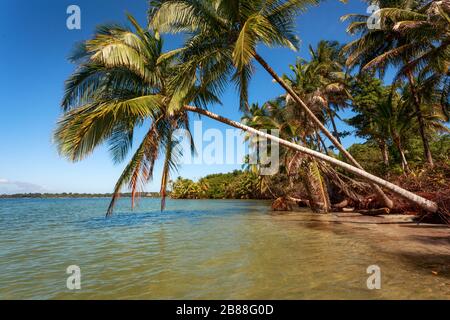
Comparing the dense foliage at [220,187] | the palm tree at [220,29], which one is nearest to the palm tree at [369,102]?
the palm tree at [220,29]

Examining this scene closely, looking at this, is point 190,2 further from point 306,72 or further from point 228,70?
point 306,72

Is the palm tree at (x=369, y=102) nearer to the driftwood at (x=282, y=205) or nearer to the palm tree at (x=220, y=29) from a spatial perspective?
the driftwood at (x=282, y=205)

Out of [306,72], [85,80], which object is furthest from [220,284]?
[306,72]

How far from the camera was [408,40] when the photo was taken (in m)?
15.6

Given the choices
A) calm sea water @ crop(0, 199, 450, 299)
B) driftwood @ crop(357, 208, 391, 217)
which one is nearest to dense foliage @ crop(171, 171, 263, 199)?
driftwood @ crop(357, 208, 391, 217)

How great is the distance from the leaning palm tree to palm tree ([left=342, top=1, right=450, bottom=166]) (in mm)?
7109

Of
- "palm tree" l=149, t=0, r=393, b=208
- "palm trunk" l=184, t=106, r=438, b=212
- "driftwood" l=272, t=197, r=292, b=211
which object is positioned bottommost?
"driftwood" l=272, t=197, r=292, b=211

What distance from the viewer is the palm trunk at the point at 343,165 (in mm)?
8852

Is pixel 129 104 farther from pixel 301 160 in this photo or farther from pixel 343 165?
pixel 301 160

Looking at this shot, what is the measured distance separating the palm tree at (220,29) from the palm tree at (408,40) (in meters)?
5.53

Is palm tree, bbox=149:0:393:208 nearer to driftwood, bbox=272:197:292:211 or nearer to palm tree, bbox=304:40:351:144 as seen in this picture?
palm tree, bbox=304:40:351:144

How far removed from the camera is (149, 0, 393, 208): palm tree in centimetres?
873

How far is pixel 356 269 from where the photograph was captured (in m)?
5.34

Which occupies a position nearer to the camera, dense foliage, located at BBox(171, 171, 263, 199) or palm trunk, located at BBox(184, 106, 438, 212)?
palm trunk, located at BBox(184, 106, 438, 212)
